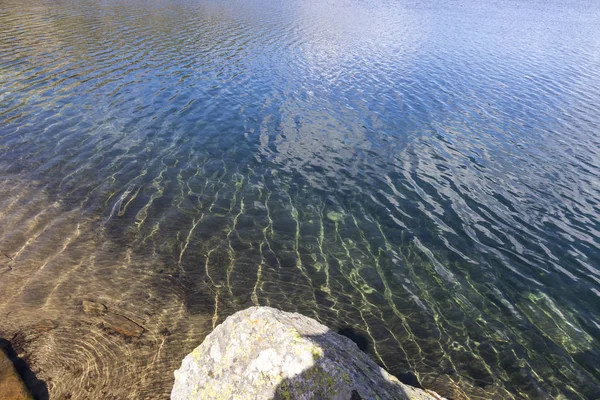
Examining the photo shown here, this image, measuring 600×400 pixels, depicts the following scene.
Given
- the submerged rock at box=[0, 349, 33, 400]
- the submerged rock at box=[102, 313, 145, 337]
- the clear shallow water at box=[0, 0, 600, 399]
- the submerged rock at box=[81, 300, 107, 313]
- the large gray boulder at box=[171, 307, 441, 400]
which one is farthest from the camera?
the submerged rock at box=[81, 300, 107, 313]

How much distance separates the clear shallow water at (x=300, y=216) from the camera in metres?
10.1

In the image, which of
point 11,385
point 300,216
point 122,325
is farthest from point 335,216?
point 11,385

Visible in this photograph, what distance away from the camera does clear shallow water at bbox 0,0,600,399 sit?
33.1ft

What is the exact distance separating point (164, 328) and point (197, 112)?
1871 cm

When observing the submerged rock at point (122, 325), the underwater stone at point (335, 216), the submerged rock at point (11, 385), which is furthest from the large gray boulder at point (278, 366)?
the underwater stone at point (335, 216)

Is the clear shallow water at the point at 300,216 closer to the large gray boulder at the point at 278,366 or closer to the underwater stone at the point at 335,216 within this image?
the underwater stone at the point at 335,216

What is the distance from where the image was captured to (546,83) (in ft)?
119

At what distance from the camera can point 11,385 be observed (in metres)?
7.47

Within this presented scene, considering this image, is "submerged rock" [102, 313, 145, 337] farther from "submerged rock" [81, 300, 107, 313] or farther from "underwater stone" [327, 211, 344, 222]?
"underwater stone" [327, 211, 344, 222]

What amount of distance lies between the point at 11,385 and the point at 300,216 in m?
10.6

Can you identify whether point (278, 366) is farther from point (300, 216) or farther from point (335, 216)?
point (335, 216)

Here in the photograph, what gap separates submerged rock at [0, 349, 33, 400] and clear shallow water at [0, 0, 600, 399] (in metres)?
0.55

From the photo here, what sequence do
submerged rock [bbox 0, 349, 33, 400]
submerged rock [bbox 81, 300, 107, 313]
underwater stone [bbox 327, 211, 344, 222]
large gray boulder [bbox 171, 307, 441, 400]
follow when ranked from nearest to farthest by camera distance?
1. large gray boulder [bbox 171, 307, 441, 400]
2. submerged rock [bbox 0, 349, 33, 400]
3. submerged rock [bbox 81, 300, 107, 313]
4. underwater stone [bbox 327, 211, 344, 222]

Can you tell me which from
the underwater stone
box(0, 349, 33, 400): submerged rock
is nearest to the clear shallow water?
the underwater stone
